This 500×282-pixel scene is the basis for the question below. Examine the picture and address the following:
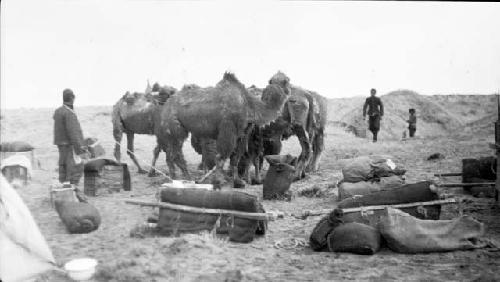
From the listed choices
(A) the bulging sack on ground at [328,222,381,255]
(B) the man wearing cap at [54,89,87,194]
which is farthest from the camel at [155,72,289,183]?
(A) the bulging sack on ground at [328,222,381,255]

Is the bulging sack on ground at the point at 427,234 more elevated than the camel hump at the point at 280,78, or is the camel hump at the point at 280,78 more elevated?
the camel hump at the point at 280,78

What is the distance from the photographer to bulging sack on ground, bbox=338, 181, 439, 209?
6.48m

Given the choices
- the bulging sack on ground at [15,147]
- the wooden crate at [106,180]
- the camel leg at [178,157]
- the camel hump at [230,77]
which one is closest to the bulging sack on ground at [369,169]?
the camel hump at [230,77]

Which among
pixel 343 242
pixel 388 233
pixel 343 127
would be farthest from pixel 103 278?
pixel 343 127

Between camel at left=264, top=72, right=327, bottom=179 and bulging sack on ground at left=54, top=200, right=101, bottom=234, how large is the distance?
485 cm

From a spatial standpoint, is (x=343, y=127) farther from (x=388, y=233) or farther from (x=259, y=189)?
(x=388, y=233)

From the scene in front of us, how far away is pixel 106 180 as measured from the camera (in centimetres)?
909

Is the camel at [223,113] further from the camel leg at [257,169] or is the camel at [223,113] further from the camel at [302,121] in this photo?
the camel leg at [257,169]

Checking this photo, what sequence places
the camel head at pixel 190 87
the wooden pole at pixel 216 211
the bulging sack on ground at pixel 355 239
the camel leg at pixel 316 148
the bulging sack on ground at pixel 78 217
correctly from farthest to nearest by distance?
the camel leg at pixel 316 148
the camel head at pixel 190 87
the bulging sack on ground at pixel 78 217
the wooden pole at pixel 216 211
the bulging sack on ground at pixel 355 239

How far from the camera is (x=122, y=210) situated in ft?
25.6

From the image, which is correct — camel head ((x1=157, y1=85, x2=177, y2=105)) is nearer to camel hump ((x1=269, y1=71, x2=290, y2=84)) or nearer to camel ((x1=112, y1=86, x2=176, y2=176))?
camel ((x1=112, y1=86, x2=176, y2=176))

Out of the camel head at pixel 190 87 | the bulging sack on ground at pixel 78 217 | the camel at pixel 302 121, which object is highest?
the camel head at pixel 190 87

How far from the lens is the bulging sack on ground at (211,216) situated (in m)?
6.12

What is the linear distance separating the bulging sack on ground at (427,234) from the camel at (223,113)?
428 centimetres
